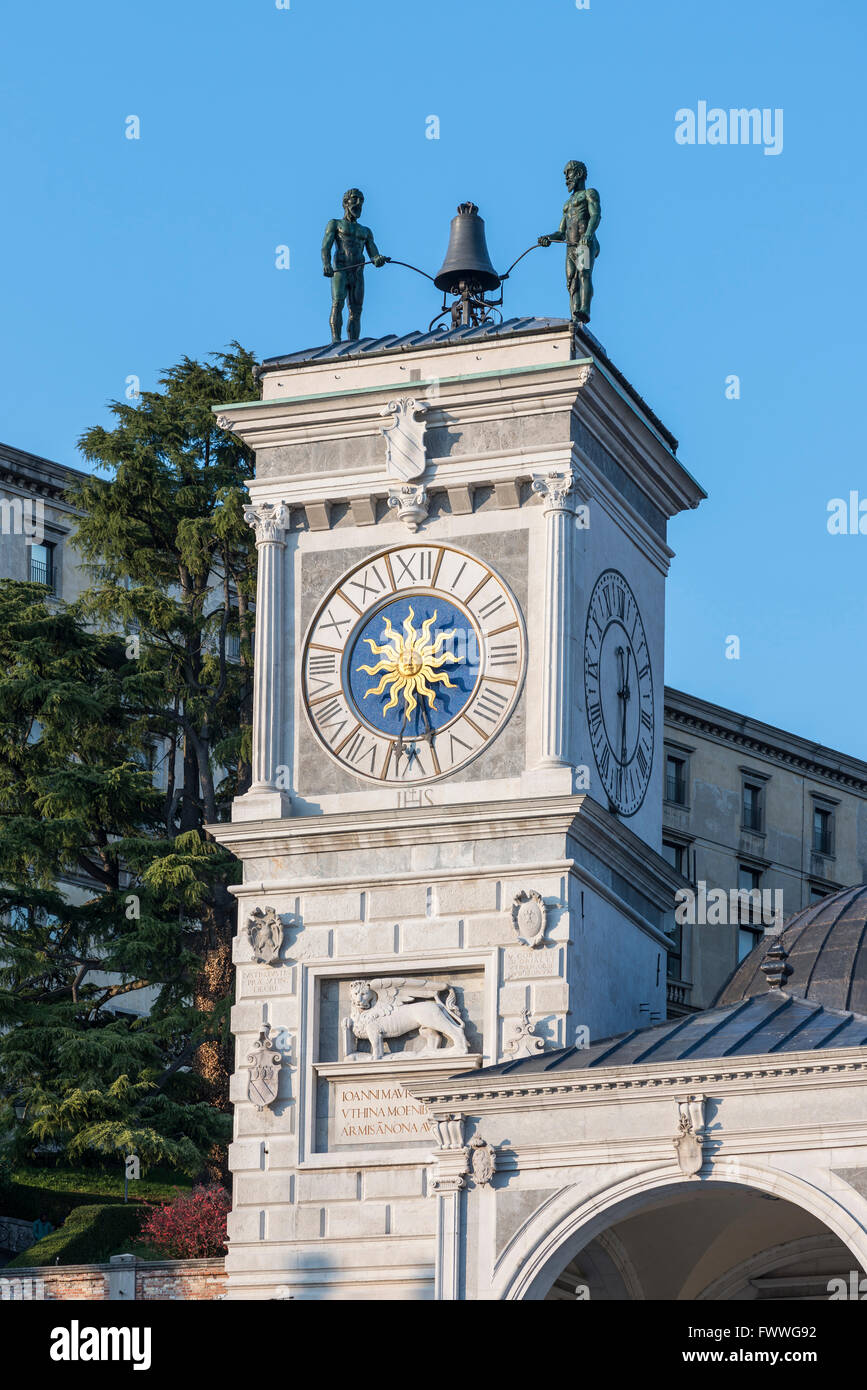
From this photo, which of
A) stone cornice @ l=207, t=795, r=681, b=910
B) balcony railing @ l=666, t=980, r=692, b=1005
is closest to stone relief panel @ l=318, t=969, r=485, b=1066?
stone cornice @ l=207, t=795, r=681, b=910

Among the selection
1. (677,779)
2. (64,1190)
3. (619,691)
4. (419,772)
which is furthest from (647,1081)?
(677,779)

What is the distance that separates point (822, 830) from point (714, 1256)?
5624 centimetres

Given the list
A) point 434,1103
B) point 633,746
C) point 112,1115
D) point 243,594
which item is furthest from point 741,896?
point 434,1103

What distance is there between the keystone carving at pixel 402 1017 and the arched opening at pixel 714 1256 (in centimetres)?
335

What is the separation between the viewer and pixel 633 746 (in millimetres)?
44219

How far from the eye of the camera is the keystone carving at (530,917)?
40156 mm

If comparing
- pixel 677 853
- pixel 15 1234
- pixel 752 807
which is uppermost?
pixel 752 807

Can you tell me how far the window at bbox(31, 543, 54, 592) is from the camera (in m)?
81.1

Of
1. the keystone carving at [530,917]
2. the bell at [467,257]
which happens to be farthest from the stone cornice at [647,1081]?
the bell at [467,257]

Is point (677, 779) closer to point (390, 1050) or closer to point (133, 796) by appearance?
point (133, 796)

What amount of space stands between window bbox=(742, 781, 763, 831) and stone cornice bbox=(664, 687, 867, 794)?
1081mm

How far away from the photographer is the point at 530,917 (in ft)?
132

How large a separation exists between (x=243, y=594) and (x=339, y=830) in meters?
22.2
